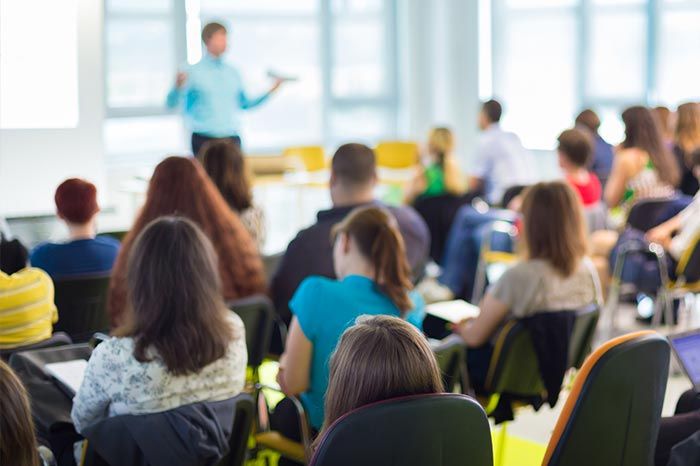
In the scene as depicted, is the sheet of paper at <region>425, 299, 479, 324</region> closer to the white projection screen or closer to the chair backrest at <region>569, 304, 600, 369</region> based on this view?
the chair backrest at <region>569, 304, 600, 369</region>

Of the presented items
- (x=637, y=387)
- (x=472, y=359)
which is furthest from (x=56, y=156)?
(x=637, y=387)

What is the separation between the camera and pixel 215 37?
754cm

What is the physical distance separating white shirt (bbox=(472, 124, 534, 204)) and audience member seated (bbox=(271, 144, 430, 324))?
9.87 ft

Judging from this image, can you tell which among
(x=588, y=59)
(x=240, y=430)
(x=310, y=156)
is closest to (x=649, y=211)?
(x=240, y=430)

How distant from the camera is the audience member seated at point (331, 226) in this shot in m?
4.14

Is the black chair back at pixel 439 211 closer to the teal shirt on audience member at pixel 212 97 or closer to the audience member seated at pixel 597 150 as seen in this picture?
the audience member seated at pixel 597 150

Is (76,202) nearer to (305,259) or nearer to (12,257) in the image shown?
(12,257)

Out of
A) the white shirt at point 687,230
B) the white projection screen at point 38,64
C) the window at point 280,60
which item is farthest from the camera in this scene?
the window at point 280,60

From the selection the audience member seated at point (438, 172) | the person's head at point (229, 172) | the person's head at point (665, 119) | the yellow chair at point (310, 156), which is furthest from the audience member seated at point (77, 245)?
the yellow chair at point (310, 156)

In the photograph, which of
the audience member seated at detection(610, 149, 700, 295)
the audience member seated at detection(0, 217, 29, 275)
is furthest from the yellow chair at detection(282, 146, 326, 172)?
the audience member seated at detection(0, 217, 29, 275)

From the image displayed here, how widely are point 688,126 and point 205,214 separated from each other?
3988 mm

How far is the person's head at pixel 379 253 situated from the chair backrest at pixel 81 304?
118 centimetres

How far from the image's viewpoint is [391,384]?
1.85m

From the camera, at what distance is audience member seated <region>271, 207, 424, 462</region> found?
9.66ft
